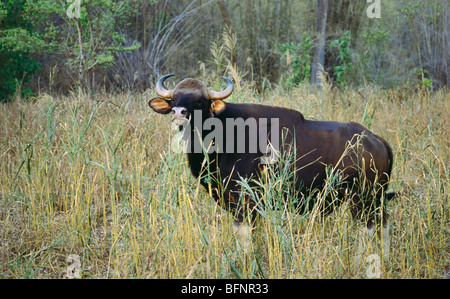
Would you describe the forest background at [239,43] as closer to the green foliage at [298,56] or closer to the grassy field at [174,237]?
the green foliage at [298,56]

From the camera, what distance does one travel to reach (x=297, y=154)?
3584mm

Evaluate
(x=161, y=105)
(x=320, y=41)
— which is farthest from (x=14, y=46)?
(x=320, y=41)

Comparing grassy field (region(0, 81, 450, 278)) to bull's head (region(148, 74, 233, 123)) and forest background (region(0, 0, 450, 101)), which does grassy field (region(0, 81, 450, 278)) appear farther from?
forest background (region(0, 0, 450, 101))

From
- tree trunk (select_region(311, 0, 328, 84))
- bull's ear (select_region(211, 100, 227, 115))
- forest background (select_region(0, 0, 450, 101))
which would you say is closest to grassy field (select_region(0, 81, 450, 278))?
bull's ear (select_region(211, 100, 227, 115))

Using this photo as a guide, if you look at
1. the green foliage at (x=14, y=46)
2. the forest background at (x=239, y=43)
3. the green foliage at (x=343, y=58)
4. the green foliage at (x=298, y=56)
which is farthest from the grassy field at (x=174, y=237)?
the green foliage at (x=343, y=58)

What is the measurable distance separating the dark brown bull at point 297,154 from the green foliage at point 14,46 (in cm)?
513

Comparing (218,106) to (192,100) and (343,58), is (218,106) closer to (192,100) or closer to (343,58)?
(192,100)

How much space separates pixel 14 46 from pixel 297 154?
20.7 feet

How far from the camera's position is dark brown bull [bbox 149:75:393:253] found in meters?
3.45

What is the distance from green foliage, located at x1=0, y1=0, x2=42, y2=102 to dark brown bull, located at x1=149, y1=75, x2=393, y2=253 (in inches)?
202

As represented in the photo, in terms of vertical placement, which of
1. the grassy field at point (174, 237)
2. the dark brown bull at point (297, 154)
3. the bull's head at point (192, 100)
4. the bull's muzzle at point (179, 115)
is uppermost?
the bull's head at point (192, 100)

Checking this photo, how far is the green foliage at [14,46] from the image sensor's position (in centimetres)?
777
